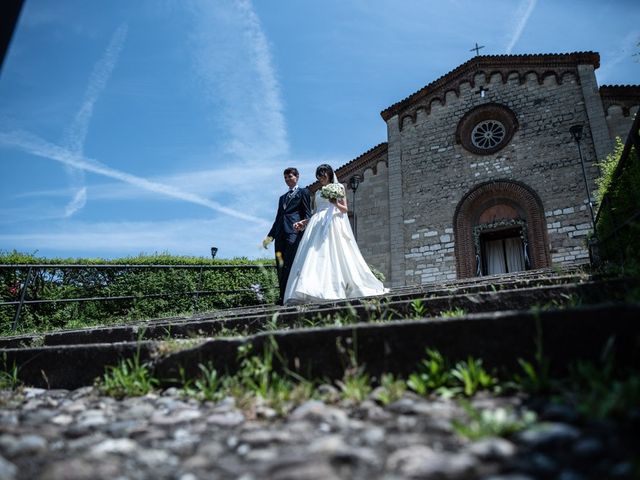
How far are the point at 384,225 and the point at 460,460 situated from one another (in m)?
13.1

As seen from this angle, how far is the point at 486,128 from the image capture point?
1339 cm

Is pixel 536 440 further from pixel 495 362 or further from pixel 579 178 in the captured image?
pixel 579 178

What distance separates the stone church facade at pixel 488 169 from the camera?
38.1 ft

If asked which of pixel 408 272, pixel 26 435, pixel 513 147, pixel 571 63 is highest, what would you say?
pixel 571 63

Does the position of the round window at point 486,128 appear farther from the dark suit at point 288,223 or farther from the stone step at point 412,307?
the stone step at point 412,307

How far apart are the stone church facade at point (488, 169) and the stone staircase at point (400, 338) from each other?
9.83 meters

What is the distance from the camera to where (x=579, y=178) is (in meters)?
11.5

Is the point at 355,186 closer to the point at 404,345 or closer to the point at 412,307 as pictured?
the point at 412,307

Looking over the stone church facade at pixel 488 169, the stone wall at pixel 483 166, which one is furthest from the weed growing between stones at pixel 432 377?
the stone church facade at pixel 488 169

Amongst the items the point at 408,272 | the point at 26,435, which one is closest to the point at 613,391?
the point at 26,435

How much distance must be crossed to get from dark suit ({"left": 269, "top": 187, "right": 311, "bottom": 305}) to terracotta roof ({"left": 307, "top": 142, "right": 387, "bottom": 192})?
863 centimetres

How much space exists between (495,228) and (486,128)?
332cm

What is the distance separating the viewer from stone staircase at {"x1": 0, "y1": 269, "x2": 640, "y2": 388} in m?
1.67

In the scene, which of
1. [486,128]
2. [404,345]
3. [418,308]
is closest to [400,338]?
[404,345]
